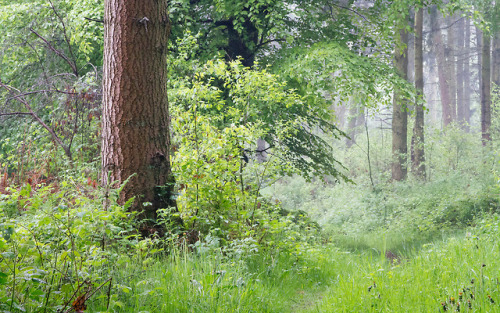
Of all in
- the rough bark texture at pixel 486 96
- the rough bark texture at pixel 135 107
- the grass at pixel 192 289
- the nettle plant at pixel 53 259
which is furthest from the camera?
the rough bark texture at pixel 486 96

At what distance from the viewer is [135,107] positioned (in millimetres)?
4816

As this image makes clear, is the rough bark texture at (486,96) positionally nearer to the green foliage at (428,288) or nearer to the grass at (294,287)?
the grass at (294,287)

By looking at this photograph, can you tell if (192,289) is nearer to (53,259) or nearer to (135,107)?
(53,259)

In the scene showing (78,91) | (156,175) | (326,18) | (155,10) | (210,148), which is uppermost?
(326,18)

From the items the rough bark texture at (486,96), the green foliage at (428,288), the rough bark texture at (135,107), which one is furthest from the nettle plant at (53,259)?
the rough bark texture at (486,96)

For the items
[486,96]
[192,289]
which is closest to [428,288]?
[192,289]

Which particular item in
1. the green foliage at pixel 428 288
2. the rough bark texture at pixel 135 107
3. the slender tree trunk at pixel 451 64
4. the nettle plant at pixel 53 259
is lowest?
the green foliage at pixel 428 288

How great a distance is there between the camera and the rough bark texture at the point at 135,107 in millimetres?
4777

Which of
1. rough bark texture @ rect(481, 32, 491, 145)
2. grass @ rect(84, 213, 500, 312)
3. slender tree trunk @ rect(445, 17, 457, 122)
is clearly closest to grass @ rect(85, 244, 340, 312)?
grass @ rect(84, 213, 500, 312)

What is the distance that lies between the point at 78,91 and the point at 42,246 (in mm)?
4842

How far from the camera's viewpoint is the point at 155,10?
199 inches

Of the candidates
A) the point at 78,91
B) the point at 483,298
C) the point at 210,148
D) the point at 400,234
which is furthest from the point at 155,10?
the point at 400,234

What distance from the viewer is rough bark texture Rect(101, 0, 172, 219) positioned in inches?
188

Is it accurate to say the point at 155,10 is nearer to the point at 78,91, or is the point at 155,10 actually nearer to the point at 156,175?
the point at 156,175
